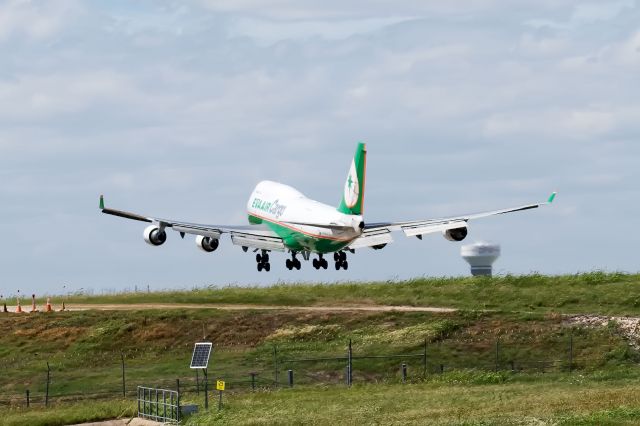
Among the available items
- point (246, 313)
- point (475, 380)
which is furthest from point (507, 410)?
point (246, 313)

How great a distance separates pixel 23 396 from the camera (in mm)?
71312

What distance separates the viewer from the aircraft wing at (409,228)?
93.3 m

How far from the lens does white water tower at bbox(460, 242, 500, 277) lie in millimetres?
136125

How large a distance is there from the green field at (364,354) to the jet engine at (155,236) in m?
6.93

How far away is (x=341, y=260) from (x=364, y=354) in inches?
1033

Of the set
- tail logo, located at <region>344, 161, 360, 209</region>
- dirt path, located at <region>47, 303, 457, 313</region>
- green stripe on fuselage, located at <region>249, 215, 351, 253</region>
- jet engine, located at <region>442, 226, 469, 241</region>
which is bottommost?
dirt path, located at <region>47, 303, 457, 313</region>

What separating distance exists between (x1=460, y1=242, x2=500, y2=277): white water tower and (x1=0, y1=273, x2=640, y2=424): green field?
31.0 meters

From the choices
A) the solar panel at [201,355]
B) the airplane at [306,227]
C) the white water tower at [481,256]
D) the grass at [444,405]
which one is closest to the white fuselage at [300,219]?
the airplane at [306,227]

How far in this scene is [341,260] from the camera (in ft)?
336

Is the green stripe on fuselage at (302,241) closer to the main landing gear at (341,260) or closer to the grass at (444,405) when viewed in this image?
the main landing gear at (341,260)

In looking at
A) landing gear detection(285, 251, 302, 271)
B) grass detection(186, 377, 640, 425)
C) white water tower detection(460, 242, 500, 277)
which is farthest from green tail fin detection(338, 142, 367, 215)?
white water tower detection(460, 242, 500, 277)

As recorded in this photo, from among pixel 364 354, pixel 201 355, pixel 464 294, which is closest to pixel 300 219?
pixel 464 294

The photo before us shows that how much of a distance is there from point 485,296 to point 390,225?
9.11 m

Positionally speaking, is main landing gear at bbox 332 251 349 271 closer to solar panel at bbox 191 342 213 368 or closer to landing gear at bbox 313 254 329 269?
landing gear at bbox 313 254 329 269
